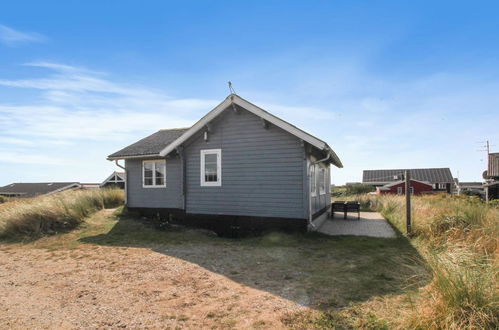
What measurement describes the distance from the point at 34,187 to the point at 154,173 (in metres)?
59.8

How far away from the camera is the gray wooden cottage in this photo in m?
10.4

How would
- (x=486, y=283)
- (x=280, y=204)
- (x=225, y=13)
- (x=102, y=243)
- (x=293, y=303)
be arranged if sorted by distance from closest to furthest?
1. (x=486, y=283)
2. (x=293, y=303)
3. (x=225, y=13)
4. (x=102, y=243)
5. (x=280, y=204)

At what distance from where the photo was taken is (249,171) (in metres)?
11.2

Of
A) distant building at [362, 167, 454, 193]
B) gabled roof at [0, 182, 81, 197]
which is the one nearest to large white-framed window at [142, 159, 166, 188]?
distant building at [362, 167, 454, 193]

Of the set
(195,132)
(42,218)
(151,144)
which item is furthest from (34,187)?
(195,132)

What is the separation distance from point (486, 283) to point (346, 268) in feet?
10.9

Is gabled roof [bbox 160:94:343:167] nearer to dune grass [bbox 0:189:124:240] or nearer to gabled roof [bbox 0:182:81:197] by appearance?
dune grass [bbox 0:189:124:240]

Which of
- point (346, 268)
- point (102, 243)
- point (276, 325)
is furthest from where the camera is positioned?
point (102, 243)

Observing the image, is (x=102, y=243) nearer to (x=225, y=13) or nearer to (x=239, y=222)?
(x=239, y=222)

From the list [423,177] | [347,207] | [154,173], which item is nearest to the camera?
[154,173]

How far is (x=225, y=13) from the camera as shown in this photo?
9078mm

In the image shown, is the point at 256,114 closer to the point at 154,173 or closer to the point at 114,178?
the point at 154,173

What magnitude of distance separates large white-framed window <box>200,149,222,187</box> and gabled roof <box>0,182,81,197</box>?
53278 mm

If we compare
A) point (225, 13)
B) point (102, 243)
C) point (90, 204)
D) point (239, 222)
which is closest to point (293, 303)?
point (239, 222)
